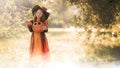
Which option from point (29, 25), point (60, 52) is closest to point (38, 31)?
point (29, 25)

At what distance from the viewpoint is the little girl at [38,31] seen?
4.68 m

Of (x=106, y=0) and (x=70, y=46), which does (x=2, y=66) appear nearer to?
(x=70, y=46)

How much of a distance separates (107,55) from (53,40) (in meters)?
0.65

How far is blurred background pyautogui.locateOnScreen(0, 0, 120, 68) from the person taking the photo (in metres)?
4.70

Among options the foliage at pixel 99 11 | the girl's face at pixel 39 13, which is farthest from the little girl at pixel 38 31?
the foliage at pixel 99 11

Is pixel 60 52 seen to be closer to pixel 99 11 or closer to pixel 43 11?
pixel 43 11

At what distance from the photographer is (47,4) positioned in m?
4.79

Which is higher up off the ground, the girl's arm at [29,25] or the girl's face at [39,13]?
the girl's face at [39,13]

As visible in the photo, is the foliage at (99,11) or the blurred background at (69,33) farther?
the foliage at (99,11)

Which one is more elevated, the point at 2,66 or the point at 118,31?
the point at 118,31

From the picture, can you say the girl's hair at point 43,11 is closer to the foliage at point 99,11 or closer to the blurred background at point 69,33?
the blurred background at point 69,33

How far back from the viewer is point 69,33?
4.85 metres

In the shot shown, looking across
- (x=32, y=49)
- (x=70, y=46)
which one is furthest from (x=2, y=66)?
→ (x=70, y=46)

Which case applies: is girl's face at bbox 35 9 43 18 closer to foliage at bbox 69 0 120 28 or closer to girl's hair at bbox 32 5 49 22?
girl's hair at bbox 32 5 49 22
